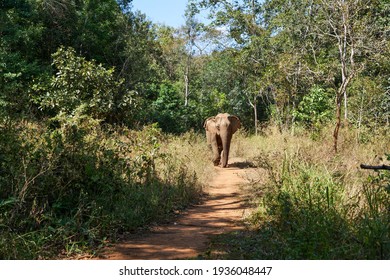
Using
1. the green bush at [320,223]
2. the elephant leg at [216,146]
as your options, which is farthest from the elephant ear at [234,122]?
the green bush at [320,223]

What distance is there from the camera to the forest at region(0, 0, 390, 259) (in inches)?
192

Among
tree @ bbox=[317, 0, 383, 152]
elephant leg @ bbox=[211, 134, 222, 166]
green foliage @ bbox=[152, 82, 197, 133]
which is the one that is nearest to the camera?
tree @ bbox=[317, 0, 383, 152]

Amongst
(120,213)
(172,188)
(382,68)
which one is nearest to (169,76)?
(382,68)

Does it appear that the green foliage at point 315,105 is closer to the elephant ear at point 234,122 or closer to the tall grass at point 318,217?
the elephant ear at point 234,122

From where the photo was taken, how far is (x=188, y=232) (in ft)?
18.7

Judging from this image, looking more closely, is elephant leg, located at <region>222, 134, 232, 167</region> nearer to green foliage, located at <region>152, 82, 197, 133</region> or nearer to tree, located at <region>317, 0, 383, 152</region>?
tree, located at <region>317, 0, 383, 152</region>

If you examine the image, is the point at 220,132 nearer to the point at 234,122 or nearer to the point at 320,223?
the point at 234,122

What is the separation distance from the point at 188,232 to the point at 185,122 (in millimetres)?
15206

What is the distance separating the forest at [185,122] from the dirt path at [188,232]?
0.94 feet

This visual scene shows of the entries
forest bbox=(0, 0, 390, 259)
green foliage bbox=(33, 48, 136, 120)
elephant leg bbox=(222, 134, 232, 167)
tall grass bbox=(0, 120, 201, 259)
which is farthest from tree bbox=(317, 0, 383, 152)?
green foliage bbox=(33, 48, 136, 120)

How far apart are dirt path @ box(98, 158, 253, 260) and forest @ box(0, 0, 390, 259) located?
286 mm

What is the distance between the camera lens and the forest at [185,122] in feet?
16.0
